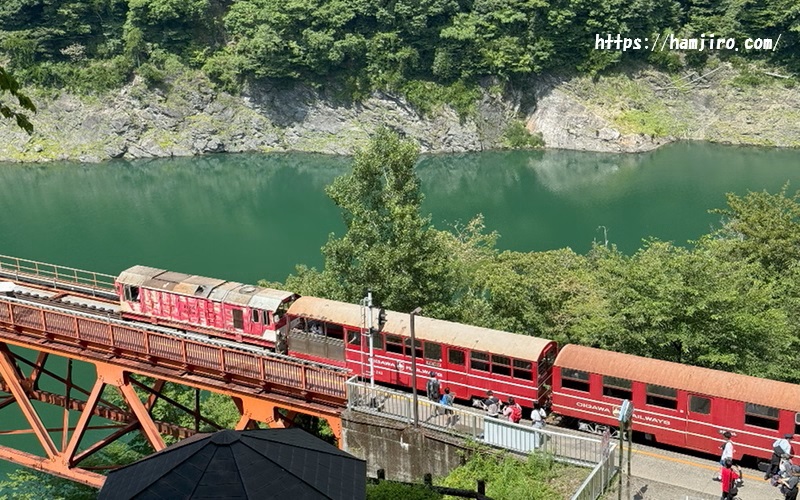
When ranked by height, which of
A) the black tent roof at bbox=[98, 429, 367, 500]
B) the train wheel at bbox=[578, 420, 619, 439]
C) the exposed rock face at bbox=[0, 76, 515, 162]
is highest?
the black tent roof at bbox=[98, 429, 367, 500]

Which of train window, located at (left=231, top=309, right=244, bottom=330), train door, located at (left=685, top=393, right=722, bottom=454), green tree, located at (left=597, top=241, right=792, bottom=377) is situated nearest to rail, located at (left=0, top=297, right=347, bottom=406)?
train window, located at (left=231, top=309, right=244, bottom=330)

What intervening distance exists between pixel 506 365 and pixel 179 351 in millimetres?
10044

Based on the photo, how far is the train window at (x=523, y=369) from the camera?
84.8 ft

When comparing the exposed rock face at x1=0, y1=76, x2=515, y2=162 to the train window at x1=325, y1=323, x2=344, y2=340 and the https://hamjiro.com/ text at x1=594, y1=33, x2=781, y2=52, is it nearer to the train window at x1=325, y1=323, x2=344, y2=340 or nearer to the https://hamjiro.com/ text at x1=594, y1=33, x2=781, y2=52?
the https://hamjiro.com/ text at x1=594, y1=33, x2=781, y2=52

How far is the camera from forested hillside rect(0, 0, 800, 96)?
336 feet

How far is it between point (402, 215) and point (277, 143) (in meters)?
73.7

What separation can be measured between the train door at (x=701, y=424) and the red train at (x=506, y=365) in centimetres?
3

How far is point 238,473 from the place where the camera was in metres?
11.9

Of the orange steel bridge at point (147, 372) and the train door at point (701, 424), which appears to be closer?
the train door at point (701, 424)

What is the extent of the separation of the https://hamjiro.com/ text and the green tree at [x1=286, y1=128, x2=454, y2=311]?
2857 inches

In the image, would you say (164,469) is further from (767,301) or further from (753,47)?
(753,47)

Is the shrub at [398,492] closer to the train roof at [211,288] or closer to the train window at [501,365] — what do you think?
the train window at [501,365]

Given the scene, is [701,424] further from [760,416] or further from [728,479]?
[728,479]

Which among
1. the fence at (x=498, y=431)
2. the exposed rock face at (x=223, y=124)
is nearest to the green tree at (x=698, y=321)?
the fence at (x=498, y=431)
